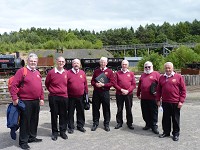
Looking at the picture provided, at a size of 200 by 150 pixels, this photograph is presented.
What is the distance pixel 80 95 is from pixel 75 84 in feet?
1.07

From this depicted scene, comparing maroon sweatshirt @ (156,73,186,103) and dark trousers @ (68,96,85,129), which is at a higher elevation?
maroon sweatshirt @ (156,73,186,103)

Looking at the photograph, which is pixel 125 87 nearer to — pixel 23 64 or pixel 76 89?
pixel 76 89

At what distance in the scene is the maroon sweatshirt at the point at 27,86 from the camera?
19.2ft

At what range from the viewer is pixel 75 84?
7.07 m

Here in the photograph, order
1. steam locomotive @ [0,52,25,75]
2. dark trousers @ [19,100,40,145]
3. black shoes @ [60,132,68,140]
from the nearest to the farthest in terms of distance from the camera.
Answer: dark trousers @ [19,100,40,145] → black shoes @ [60,132,68,140] → steam locomotive @ [0,52,25,75]

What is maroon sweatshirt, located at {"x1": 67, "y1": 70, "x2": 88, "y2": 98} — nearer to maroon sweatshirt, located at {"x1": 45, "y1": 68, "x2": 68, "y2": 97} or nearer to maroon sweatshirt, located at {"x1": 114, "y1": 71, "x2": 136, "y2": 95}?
maroon sweatshirt, located at {"x1": 45, "y1": 68, "x2": 68, "y2": 97}

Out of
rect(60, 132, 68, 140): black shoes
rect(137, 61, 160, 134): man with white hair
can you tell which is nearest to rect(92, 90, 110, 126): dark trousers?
rect(137, 61, 160, 134): man with white hair

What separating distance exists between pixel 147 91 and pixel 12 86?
331cm

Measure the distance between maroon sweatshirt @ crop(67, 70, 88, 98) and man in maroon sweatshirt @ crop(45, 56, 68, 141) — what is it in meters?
0.36

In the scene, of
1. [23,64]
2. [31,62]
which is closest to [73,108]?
[31,62]

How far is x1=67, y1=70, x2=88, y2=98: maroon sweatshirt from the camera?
705cm

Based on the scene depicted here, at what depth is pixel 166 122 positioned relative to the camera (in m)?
6.80

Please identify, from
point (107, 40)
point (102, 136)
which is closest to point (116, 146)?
point (102, 136)

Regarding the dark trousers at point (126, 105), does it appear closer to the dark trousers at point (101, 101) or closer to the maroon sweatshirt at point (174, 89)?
the dark trousers at point (101, 101)
